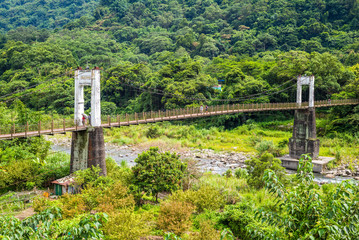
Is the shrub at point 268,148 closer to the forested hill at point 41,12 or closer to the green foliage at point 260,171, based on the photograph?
the green foliage at point 260,171

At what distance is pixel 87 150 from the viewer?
A: 15.0 m

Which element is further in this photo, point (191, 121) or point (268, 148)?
point (191, 121)

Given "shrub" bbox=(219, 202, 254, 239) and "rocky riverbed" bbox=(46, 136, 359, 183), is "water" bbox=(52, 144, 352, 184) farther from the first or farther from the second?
"shrub" bbox=(219, 202, 254, 239)

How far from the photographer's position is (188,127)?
3516 centimetres

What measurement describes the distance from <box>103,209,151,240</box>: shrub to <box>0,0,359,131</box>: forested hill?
9233mm

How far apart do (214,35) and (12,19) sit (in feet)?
221

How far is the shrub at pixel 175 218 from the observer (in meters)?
10.6

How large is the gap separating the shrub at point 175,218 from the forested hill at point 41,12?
4001 inches

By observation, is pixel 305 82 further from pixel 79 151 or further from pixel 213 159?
pixel 79 151

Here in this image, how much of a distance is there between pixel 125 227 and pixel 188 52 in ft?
188

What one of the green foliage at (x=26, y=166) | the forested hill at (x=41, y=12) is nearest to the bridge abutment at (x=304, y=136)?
the green foliage at (x=26, y=166)

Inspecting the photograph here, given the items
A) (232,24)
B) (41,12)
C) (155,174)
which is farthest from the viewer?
(41,12)

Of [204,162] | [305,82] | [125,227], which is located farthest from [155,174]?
[305,82]

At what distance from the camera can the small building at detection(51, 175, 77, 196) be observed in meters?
14.1
